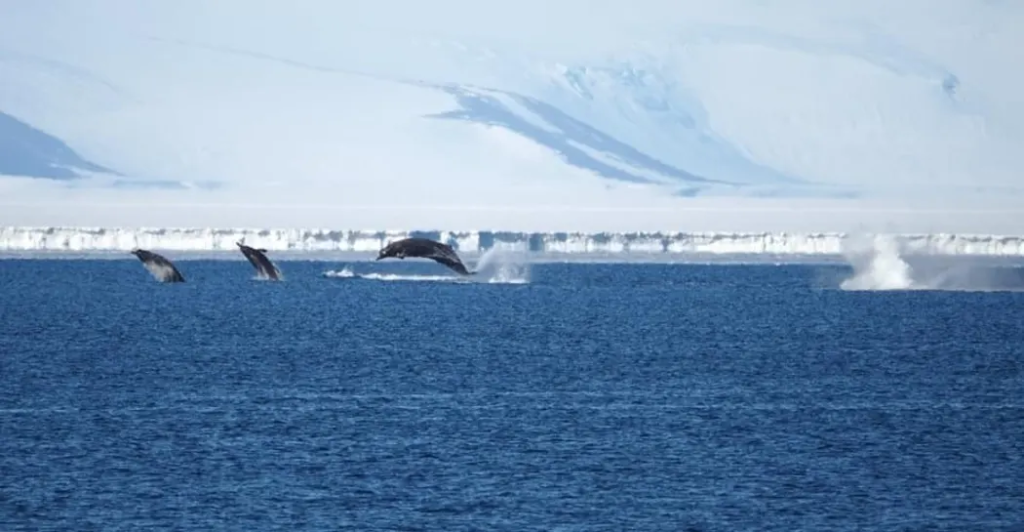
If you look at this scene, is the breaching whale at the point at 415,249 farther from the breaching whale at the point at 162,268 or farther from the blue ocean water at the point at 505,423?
the breaching whale at the point at 162,268

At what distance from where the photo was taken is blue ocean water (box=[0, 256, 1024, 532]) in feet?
119

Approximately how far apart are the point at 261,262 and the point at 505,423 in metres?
79.2

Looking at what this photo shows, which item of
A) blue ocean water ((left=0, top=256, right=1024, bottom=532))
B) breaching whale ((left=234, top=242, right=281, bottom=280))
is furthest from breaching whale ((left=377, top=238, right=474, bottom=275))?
breaching whale ((left=234, top=242, right=281, bottom=280))

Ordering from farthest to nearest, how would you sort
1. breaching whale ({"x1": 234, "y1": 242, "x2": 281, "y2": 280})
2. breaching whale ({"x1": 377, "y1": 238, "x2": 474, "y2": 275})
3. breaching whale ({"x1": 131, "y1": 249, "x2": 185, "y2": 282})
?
breaching whale ({"x1": 131, "y1": 249, "x2": 185, "y2": 282}) → breaching whale ({"x1": 234, "y1": 242, "x2": 281, "y2": 280}) → breaching whale ({"x1": 377, "y1": 238, "x2": 474, "y2": 275})

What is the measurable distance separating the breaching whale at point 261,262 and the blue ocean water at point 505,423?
57.2 ft

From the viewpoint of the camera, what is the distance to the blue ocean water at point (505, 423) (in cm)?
3628

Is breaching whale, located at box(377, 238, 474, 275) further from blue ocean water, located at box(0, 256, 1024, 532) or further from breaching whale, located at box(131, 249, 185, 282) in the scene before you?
breaching whale, located at box(131, 249, 185, 282)

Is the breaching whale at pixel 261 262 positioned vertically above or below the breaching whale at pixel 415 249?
below

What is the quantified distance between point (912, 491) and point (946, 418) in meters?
13.1

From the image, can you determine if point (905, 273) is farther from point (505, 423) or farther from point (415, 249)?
point (505, 423)

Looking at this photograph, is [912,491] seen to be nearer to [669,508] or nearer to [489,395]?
[669,508]

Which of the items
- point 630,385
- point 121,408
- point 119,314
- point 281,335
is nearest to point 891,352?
point 630,385

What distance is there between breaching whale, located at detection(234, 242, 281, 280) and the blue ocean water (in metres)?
17.4

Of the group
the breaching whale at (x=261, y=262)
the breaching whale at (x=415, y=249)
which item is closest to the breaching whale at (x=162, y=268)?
the breaching whale at (x=261, y=262)
